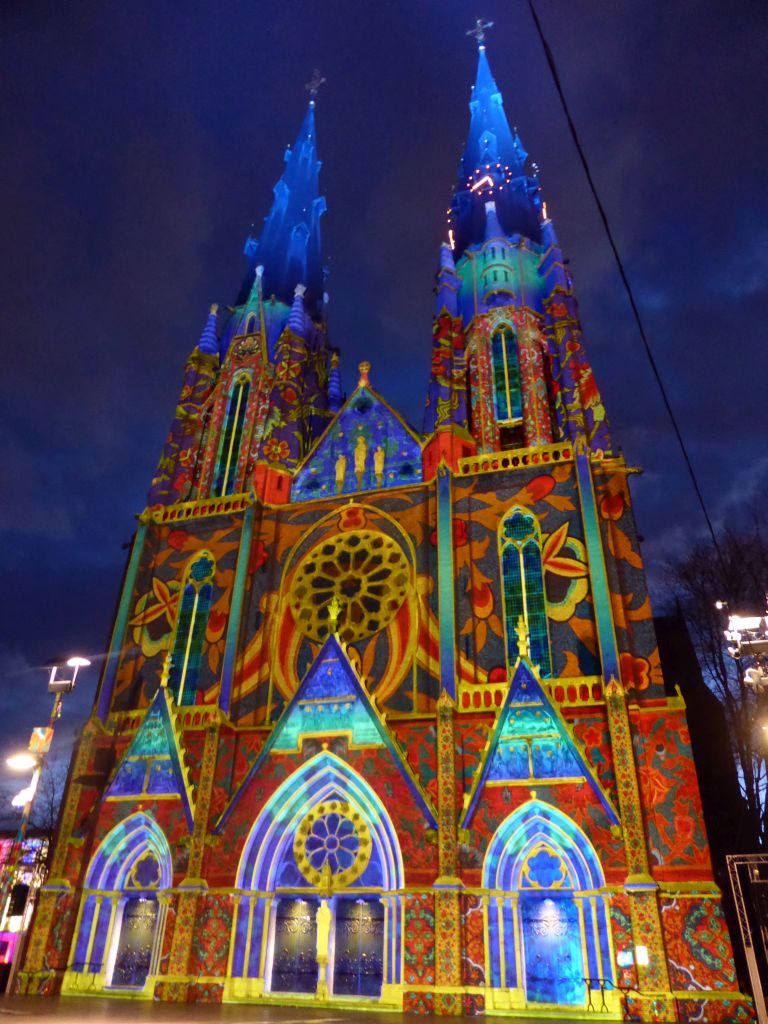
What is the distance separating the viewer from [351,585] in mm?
19688

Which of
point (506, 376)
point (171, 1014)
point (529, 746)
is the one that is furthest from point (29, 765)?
point (506, 376)

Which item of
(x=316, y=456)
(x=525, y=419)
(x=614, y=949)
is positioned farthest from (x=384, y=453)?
(x=614, y=949)

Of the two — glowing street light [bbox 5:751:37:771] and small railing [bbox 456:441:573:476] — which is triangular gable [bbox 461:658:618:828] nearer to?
small railing [bbox 456:441:573:476]

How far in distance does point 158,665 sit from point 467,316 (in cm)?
1530

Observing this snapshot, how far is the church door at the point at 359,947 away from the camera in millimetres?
14656

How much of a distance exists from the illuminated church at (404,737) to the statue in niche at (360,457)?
12cm

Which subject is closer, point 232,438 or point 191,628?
point 191,628

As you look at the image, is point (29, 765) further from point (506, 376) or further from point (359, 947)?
point (506, 376)

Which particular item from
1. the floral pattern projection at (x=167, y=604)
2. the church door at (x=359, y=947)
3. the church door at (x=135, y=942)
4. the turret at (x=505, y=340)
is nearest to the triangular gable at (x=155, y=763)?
the floral pattern projection at (x=167, y=604)

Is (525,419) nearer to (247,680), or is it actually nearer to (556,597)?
(556,597)

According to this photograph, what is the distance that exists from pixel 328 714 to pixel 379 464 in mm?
7914

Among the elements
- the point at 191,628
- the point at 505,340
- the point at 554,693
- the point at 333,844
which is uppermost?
the point at 505,340

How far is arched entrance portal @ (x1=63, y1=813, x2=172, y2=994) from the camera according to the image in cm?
1606

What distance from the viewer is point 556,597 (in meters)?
17.6
